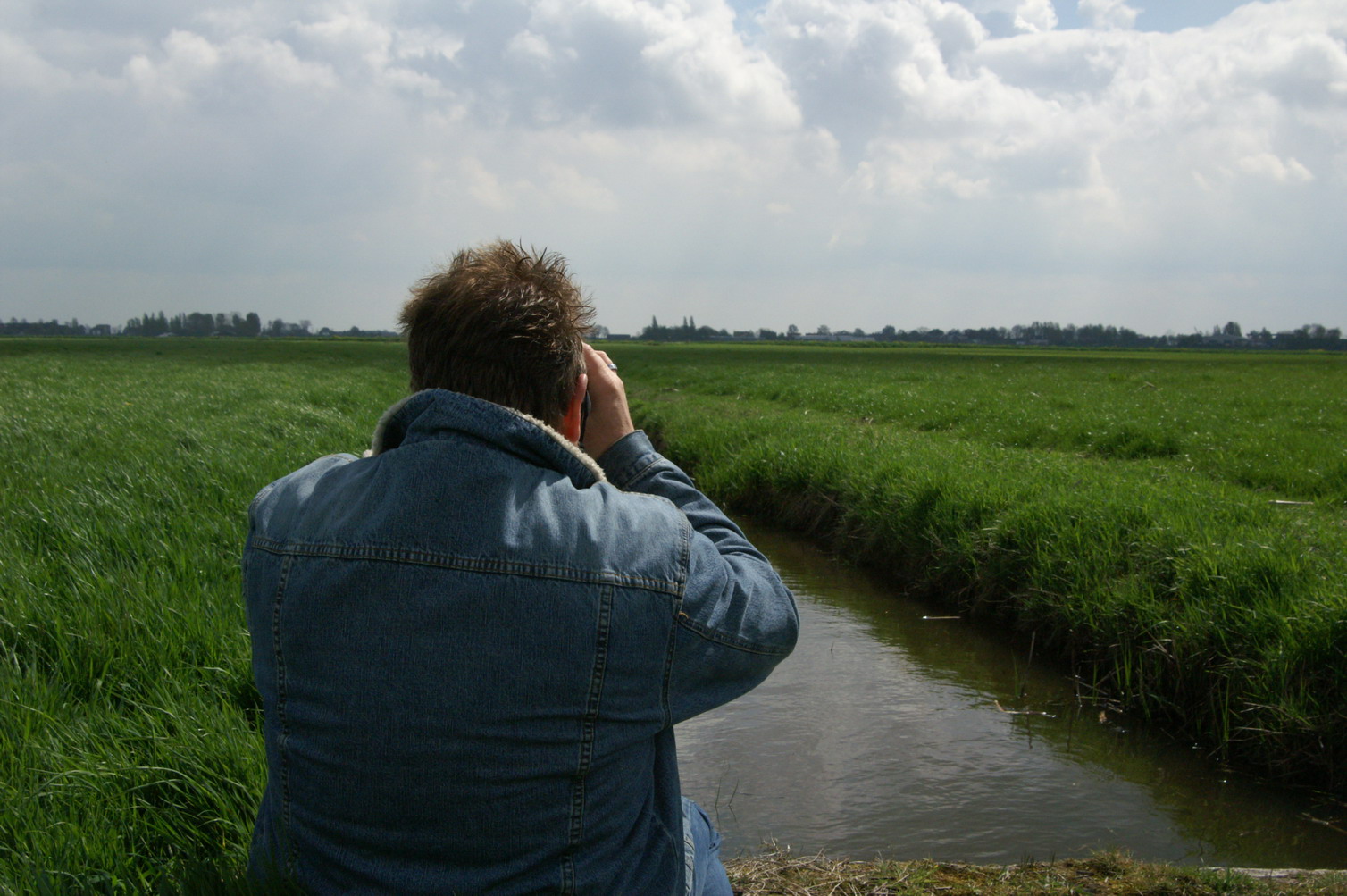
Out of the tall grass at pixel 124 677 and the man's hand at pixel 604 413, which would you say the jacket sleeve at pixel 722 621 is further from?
the tall grass at pixel 124 677

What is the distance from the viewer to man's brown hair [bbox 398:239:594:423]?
63.1 inches

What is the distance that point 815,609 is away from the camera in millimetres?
7168

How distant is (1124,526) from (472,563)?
5932mm

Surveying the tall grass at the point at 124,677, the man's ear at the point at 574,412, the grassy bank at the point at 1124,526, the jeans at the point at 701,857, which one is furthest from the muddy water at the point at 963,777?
the man's ear at the point at 574,412

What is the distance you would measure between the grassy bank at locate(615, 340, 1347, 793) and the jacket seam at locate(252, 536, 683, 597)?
161 inches

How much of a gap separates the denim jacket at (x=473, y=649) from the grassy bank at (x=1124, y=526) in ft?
13.0

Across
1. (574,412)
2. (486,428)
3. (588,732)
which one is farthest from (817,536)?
(486,428)

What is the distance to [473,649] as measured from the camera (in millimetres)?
1451

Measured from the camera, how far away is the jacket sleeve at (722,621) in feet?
5.21

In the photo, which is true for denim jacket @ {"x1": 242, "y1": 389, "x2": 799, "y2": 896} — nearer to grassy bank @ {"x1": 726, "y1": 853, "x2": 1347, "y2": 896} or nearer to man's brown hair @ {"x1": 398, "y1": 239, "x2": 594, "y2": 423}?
man's brown hair @ {"x1": 398, "y1": 239, "x2": 594, "y2": 423}

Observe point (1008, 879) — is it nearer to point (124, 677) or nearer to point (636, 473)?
point (636, 473)

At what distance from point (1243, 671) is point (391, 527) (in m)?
4.56

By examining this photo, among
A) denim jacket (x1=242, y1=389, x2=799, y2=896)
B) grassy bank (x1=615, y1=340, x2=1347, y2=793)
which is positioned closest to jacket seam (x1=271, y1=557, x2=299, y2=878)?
denim jacket (x1=242, y1=389, x2=799, y2=896)

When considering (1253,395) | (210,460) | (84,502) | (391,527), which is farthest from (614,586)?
(1253,395)
